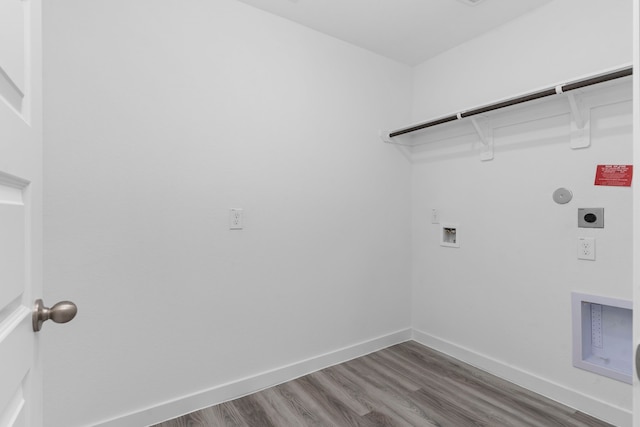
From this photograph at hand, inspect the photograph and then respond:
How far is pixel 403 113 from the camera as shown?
283 centimetres

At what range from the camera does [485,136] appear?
233cm

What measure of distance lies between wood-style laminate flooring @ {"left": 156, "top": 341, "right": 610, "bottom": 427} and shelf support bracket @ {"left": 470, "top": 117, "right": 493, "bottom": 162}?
1.56 meters

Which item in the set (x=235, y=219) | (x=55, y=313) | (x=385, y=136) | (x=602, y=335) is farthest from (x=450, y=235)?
(x=55, y=313)

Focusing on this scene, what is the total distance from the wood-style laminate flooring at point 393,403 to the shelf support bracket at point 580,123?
1562 millimetres

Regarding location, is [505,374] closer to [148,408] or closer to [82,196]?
[148,408]

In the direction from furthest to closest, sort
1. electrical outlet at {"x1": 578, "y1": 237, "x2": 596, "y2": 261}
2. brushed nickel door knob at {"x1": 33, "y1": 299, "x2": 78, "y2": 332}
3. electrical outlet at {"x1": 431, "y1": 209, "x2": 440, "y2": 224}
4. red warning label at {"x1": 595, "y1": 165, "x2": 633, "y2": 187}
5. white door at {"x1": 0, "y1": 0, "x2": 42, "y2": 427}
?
1. electrical outlet at {"x1": 431, "y1": 209, "x2": 440, "y2": 224}
2. electrical outlet at {"x1": 578, "y1": 237, "x2": 596, "y2": 261}
3. red warning label at {"x1": 595, "y1": 165, "x2": 633, "y2": 187}
4. brushed nickel door knob at {"x1": 33, "y1": 299, "x2": 78, "y2": 332}
5. white door at {"x1": 0, "y1": 0, "x2": 42, "y2": 427}

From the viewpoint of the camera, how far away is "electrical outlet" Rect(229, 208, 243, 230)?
6.52 ft

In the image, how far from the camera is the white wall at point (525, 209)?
1.78 metres

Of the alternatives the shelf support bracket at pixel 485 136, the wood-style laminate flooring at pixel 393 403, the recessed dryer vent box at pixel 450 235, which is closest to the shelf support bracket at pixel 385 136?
the shelf support bracket at pixel 485 136

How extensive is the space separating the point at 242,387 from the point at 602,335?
2.16 metres

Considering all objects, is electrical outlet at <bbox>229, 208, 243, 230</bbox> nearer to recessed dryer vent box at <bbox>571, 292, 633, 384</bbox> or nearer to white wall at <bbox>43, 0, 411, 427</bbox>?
white wall at <bbox>43, 0, 411, 427</bbox>


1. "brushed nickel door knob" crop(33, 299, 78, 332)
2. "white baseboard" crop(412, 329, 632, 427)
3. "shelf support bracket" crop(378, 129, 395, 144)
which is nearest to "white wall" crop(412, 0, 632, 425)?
"white baseboard" crop(412, 329, 632, 427)

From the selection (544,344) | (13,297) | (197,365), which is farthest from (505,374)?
(13,297)

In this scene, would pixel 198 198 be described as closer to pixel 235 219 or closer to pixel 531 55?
pixel 235 219
